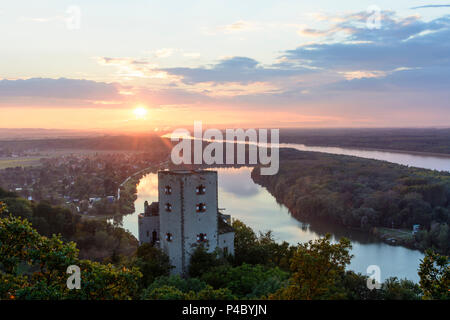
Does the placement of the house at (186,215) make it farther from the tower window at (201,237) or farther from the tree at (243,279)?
the tree at (243,279)

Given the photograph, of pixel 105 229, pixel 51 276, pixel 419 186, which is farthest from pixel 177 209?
pixel 419 186

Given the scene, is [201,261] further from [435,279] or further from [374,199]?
[374,199]

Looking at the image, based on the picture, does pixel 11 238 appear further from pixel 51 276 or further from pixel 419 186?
pixel 419 186

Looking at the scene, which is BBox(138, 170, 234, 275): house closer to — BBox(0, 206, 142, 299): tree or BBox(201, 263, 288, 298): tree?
BBox(201, 263, 288, 298): tree

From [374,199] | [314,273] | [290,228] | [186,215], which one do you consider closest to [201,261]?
[186,215]
